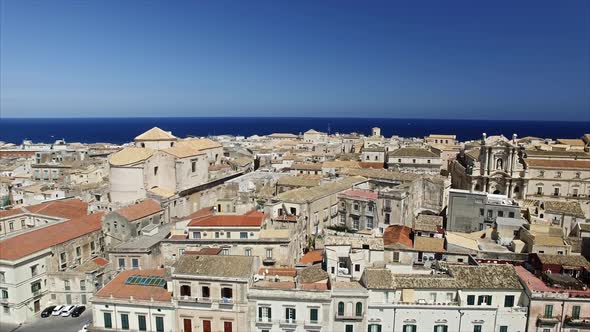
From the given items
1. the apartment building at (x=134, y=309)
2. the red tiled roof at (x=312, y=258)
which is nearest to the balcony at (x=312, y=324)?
the red tiled roof at (x=312, y=258)

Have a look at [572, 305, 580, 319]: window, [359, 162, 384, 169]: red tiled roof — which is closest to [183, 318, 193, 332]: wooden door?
[572, 305, 580, 319]: window

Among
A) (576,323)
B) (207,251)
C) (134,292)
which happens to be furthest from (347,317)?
(576,323)

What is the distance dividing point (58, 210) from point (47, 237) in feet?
37.9

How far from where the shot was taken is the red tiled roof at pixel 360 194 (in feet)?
156

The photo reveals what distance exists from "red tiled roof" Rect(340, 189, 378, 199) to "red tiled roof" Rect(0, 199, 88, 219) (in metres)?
32.0

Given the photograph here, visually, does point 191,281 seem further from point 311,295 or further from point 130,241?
point 130,241

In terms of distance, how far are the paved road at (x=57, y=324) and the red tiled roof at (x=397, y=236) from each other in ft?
88.9

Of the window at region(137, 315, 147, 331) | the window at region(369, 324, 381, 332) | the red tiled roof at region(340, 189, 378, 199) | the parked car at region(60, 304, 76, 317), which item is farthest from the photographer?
the red tiled roof at region(340, 189, 378, 199)

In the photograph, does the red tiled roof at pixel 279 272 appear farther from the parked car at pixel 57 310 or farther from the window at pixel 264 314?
the parked car at pixel 57 310

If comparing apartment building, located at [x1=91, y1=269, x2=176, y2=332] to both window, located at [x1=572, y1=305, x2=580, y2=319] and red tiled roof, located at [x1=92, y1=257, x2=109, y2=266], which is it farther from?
window, located at [x1=572, y1=305, x2=580, y2=319]

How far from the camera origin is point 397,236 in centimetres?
3809

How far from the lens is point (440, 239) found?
3712cm

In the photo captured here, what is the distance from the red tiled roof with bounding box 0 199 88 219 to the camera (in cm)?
4778

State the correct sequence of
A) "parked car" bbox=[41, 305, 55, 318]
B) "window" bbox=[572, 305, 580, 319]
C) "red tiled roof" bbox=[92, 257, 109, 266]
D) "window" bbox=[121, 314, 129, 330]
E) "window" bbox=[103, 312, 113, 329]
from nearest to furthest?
"window" bbox=[572, 305, 580, 319] < "window" bbox=[121, 314, 129, 330] < "window" bbox=[103, 312, 113, 329] < "parked car" bbox=[41, 305, 55, 318] < "red tiled roof" bbox=[92, 257, 109, 266]
